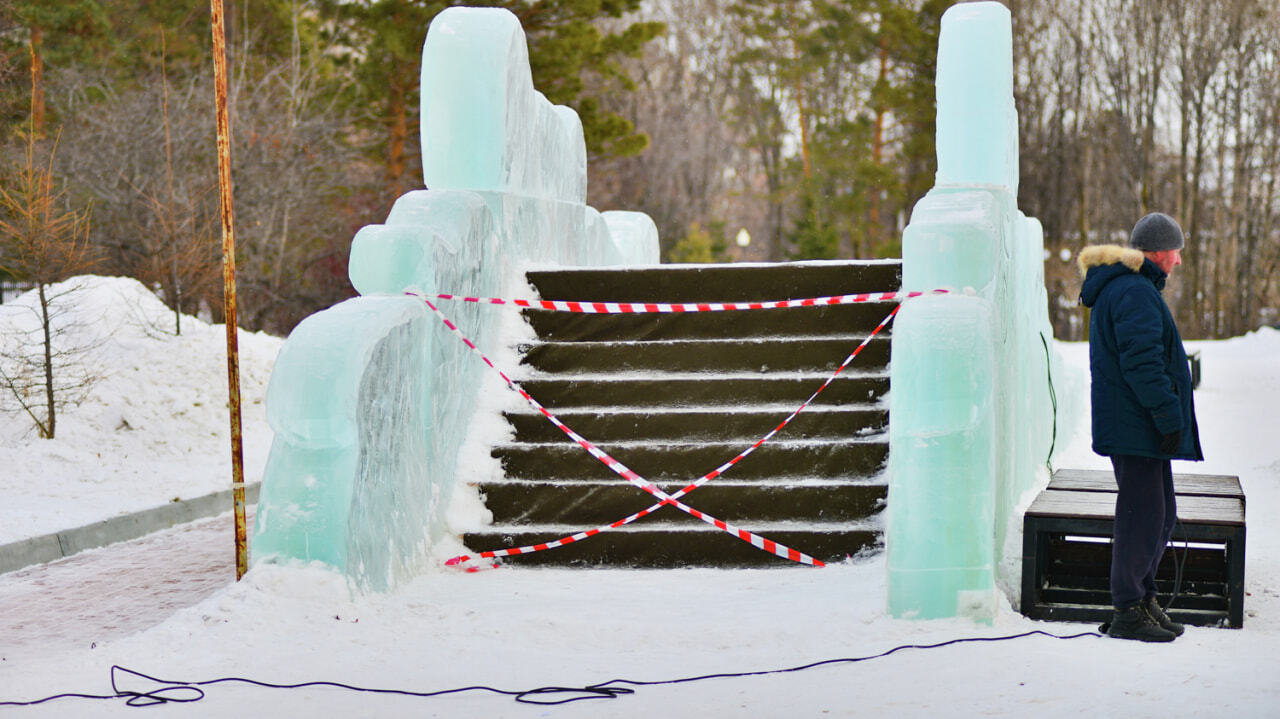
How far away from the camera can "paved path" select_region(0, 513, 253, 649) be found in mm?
6258

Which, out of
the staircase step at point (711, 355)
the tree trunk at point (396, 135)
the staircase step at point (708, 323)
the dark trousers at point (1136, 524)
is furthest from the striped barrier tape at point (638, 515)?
the tree trunk at point (396, 135)

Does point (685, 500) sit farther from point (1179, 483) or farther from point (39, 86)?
point (39, 86)

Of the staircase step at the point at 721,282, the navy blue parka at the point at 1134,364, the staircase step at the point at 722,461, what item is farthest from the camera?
the staircase step at the point at 721,282

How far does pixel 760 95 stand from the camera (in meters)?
45.3

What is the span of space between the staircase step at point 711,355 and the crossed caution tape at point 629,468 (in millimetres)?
97

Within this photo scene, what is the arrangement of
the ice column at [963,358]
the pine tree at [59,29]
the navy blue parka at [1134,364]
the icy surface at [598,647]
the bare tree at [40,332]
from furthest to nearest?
the pine tree at [59,29] < the bare tree at [40,332] < the ice column at [963,358] < the navy blue parka at [1134,364] < the icy surface at [598,647]

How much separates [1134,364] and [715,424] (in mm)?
2624

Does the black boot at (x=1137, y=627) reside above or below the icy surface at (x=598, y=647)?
above

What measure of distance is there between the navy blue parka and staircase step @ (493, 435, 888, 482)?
1743 millimetres

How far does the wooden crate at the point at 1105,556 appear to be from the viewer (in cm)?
551

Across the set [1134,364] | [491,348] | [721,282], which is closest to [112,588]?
[491,348]

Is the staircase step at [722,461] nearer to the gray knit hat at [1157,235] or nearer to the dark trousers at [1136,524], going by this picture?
the dark trousers at [1136,524]

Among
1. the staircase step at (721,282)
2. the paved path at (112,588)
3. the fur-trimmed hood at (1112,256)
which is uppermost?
the fur-trimmed hood at (1112,256)

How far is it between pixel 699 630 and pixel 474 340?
8.97 feet
